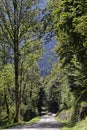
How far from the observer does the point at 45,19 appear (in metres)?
46.4

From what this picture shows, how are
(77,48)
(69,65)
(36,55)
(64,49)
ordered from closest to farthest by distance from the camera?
(77,48) → (64,49) → (69,65) → (36,55)

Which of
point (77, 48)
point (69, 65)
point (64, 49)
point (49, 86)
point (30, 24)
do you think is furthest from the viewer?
point (49, 86)


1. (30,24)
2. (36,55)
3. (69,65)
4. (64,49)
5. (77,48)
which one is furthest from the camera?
(36,55)

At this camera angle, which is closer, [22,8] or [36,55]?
[22,8]

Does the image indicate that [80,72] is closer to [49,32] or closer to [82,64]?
[82,64]

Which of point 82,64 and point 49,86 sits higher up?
point 82,64

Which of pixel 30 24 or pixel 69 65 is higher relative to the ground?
pixel 30 24

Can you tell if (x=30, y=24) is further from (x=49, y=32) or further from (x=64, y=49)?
Answer: (x=64, y=49)

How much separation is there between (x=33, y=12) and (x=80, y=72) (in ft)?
59.5

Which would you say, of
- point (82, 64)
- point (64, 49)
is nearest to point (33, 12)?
point (64, 49)

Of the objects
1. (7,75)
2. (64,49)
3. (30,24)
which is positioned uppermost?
(30,24)

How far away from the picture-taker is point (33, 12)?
147ft

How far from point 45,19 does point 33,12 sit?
2.29 m

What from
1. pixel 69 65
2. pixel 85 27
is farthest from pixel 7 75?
pixel 85 27
